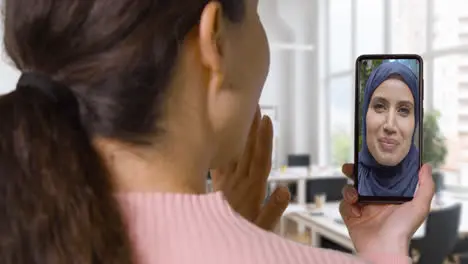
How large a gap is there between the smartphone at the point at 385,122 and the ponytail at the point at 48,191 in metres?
0.56

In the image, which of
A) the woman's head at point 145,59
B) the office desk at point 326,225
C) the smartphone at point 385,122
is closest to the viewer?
the woman's head at point 145,59

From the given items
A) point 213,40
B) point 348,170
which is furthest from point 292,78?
point 213,40

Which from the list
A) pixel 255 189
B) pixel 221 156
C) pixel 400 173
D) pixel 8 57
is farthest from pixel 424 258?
pixel 8 57

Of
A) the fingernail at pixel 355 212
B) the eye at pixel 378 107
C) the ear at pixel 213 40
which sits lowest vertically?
the fingernail at pixel 355 212

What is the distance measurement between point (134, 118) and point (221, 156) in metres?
0.12

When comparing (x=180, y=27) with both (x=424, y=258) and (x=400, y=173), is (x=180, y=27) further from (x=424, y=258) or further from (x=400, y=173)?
(x=424, y=258)

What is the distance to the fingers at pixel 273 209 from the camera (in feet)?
2.65

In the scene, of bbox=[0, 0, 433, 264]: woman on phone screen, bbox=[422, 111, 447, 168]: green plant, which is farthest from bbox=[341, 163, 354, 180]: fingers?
bbox=[422, 111, 447, 168]: green plant

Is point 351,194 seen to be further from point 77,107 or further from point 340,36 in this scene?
point 340,36

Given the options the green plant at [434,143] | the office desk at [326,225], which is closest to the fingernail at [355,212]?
the office desk at [326,225]

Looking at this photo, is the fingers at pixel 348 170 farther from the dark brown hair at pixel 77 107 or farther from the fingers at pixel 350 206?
the dark brown hair at pixel 77 107

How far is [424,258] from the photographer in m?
A: 2.31

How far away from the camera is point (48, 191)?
42 cm

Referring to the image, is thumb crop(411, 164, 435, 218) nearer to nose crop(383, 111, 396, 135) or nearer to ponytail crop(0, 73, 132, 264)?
nose crop(383, 111, 396, 135)
